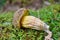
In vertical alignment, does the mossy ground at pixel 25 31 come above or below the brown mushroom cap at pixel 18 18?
below

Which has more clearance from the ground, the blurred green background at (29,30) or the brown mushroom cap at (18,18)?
the brown mushroom cap at (18,18)

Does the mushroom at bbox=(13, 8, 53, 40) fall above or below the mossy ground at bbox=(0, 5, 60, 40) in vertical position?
above

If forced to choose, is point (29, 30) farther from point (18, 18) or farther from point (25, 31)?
point (18, 18)

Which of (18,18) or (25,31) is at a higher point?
(18,18)

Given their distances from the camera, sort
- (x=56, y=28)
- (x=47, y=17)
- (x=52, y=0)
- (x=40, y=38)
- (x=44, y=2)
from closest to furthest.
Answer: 1. (x=40, y=38)
2. (x=56, y=28)
3. (x=47, y=17)
4. (x=52, y=0)
5. (x=44, y=2)

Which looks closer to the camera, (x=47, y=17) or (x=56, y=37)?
(x=56, y=37)

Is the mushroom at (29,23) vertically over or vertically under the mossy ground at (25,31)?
over

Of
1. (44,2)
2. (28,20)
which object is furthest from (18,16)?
(44,2)

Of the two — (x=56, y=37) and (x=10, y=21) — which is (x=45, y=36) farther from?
(x=10, y=21)

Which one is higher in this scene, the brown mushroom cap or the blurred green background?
the brown mushroom cap

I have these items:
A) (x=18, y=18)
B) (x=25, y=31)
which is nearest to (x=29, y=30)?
(x=25, y=31)

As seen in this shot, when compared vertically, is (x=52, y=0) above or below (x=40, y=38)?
above
